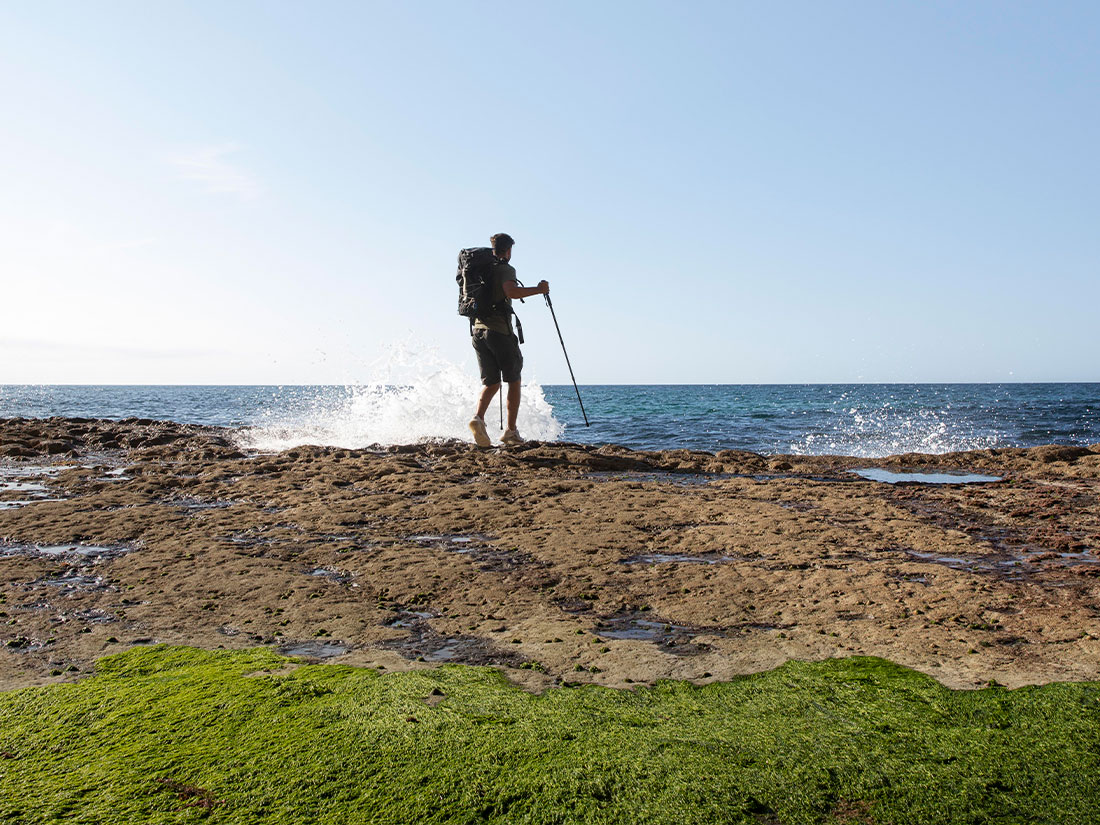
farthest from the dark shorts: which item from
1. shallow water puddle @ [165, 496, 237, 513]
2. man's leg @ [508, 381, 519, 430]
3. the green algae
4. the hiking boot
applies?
the green algae

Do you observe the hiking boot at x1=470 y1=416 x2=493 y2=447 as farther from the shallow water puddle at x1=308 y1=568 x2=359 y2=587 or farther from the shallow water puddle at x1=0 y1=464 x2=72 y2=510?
the shallow water puddle at x1=308 y1=568 x2=359 y2=587

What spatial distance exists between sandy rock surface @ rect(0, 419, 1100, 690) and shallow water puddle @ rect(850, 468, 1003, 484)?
578 mm

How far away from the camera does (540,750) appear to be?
1761 millimetres

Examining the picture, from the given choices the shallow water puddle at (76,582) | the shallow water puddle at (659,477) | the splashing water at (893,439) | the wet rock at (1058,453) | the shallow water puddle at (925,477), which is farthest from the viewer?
the splashing water at (893,439)

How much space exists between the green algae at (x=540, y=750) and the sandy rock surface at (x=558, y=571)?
0.75ft

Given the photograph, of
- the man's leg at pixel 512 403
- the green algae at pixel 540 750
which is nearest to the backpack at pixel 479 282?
the man's leg at pixel 512 403

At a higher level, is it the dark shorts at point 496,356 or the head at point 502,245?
the head at point 502,245

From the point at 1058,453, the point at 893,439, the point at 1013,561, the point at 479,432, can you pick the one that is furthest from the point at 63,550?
the point at 893,439

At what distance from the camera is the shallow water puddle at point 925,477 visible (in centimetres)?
695

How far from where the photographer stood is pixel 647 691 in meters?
2.15

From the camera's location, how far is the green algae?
5.04 feet

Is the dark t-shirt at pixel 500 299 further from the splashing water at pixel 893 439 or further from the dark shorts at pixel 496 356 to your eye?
the splashing water at pixel 893 439

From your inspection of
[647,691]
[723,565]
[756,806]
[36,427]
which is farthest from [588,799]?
[36,427]

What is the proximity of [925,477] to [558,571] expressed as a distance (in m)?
5.44
